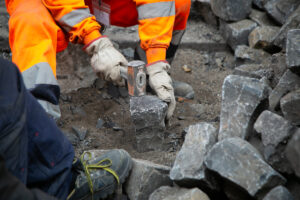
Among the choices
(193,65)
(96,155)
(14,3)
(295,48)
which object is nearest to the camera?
→ (295,48)

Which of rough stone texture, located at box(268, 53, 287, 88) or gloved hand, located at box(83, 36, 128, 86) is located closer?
rough stone texture, located at box(268, 53, 287, 88)

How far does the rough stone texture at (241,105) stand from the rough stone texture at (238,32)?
1.99 meters

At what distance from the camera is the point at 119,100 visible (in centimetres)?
328

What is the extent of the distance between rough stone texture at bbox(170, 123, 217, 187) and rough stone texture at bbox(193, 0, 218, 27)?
263 cm

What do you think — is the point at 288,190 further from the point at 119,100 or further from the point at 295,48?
the point at 119,100

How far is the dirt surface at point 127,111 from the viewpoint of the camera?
2.69 meters

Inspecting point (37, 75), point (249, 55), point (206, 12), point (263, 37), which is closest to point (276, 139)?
point (37, 75)

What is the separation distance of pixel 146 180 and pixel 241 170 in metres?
0.61

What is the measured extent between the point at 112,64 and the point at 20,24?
2.42 feet

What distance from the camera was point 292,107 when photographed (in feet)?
6.21

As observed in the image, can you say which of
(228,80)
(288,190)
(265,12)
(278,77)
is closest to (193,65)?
(265,12)

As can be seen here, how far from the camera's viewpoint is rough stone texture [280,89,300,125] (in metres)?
1.88

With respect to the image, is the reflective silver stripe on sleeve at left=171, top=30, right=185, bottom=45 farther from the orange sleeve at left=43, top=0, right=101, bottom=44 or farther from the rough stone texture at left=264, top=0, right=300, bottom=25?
the rough stone texture at left=264, top=0, right=300, bottom=25

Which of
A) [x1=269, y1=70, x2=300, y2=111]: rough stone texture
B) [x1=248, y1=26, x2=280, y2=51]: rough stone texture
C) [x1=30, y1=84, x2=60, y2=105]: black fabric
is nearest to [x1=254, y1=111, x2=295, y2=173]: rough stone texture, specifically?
[x1=269, y1=70, x2=300, y2=111]: rough stone texture
